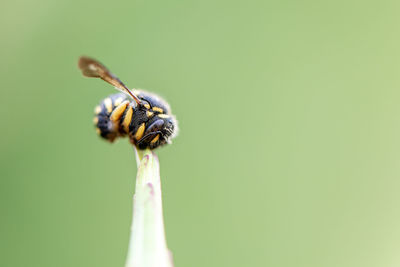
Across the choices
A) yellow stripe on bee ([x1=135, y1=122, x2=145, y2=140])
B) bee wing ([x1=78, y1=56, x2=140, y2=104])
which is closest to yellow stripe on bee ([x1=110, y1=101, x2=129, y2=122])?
yellow stripe on bee ([x1=135, y1=122, x2=145, y2=140])

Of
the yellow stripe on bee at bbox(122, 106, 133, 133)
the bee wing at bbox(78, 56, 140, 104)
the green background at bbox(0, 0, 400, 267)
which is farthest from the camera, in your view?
the green background at bbox(0, 0, 400, 267)

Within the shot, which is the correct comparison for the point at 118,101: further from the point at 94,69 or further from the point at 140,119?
the point at 94,69

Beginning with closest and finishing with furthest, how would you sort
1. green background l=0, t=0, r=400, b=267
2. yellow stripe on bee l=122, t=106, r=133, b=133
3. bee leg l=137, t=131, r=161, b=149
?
bee leg l=137, t=131, r=161, b=149, yellow stripe on bee l=122, t=106, r=133, b=133, green background l=0, t=0, r=400, b=267

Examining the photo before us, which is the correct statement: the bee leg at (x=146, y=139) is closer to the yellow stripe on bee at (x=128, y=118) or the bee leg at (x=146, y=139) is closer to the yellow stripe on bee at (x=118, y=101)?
the yellow stripe on bee at (x=128, y=118)

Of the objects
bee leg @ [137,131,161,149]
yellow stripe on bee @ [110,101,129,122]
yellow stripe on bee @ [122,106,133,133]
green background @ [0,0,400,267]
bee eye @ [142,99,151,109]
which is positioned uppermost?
green background @ [0,0,400,267]

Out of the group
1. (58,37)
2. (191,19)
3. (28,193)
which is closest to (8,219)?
(28,193)

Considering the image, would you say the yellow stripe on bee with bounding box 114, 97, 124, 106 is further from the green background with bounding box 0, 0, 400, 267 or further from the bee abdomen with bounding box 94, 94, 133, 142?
the green background with bounding box 0, 0, 400, 267
